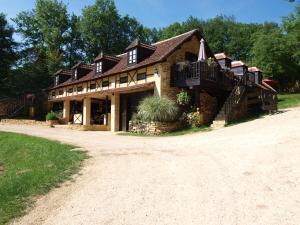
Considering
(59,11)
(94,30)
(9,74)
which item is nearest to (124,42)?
(94,30)

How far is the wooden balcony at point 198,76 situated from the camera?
1991 centimetres

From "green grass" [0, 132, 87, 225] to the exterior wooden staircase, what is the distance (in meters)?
20.7

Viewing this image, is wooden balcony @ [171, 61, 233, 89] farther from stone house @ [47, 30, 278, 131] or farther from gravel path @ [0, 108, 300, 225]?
gravel path @ [0, 108, 300, 225]

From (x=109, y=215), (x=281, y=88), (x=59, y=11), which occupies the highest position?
(x=59, y=11)

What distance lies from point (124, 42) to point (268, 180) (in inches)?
1723

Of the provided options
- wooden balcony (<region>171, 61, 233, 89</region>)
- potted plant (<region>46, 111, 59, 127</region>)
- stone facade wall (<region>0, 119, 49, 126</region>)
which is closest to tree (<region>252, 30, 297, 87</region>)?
wooden balcony (<region>171, 61, 233, 89</region>)

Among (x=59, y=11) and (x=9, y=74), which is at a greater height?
(x=59, y=11)

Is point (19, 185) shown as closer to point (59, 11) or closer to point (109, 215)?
point (109, 215)

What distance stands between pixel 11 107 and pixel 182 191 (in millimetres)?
32095

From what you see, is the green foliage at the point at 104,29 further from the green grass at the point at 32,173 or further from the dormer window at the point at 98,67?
the green grass at the point at 32,173

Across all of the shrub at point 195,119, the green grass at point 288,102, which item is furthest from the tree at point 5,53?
the green grass at point 288,102

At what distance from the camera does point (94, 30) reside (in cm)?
4722

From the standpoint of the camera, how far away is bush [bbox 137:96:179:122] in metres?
18.7

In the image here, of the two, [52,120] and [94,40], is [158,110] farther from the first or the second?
[94,40]
